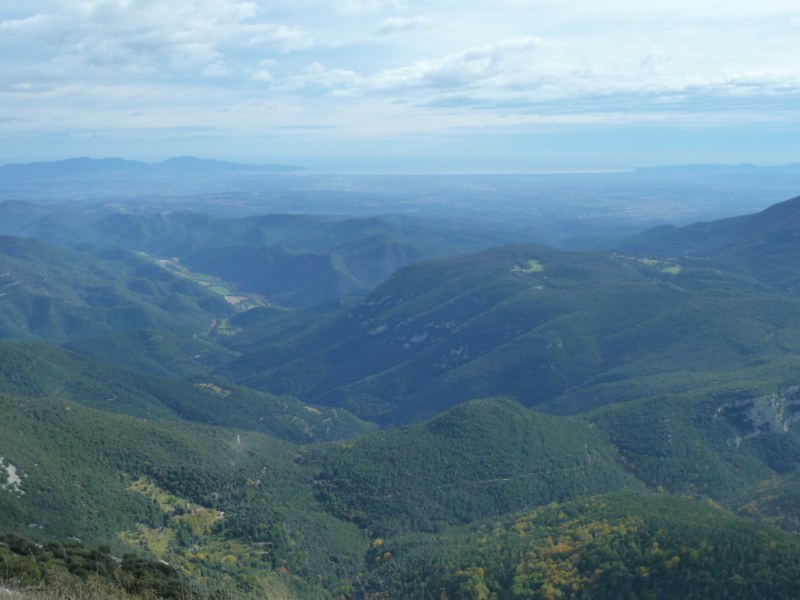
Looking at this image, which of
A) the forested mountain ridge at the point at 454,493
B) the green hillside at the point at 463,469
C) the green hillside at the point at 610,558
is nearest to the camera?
the green hillside at the point at 610,558

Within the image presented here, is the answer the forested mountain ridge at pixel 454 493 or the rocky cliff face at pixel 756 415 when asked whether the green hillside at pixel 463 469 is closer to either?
the forested mountain ridge at pixel 454 493

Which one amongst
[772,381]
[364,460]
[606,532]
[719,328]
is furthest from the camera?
[719,328]

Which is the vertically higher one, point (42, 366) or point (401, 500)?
point (42, 366)

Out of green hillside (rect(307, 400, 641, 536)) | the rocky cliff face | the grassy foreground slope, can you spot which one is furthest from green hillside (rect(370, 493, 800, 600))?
the rocky cliff face

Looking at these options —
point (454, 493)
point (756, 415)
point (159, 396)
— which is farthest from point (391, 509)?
point (159, 396)

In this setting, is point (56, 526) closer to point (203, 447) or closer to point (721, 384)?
point (203, 447)

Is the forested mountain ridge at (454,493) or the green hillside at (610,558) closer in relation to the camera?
the green hillside at (610,558)

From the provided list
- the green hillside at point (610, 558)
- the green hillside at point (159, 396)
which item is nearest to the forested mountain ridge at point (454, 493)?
the green hillside at point (610, 558)

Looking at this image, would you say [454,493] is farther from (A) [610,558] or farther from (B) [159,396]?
(B) [159,396]

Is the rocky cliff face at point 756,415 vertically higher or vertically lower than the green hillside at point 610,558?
lower

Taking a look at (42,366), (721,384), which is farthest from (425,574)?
(42,366)

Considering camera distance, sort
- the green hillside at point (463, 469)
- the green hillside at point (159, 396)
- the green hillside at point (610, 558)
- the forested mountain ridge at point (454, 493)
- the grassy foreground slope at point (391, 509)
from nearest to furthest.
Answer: the green hillside at point (610, 558) → the grassy foreground slope at point (391, 509) → the forested mountain ridge at point (454, 493) → the green hillside at point (463, 469) → the green hillside at point (159, 396)
